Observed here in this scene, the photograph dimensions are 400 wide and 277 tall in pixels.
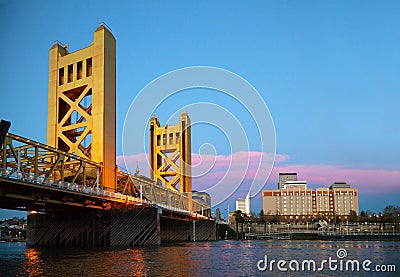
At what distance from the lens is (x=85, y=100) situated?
235ft

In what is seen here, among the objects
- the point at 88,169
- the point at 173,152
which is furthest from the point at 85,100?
the point at 173,152

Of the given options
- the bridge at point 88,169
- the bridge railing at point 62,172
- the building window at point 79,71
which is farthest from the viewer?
the building window at point 79,71

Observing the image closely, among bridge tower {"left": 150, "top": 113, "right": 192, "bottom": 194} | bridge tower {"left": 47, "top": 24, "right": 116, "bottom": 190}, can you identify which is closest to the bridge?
bridge tower {"left": 47, "top": 24, "right": 116, "bottom": 190}

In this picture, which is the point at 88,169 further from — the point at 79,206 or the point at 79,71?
the point at 79,71

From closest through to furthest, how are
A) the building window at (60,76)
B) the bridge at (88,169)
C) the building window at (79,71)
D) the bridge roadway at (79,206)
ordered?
the bridge roadway at (79,206), the bridge at (88,169), the building window at (79,71), the building window at (60,76)

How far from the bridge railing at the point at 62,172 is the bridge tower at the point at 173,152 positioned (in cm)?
2226

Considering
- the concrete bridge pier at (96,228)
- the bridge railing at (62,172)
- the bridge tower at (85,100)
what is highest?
the bridge tower at (85,100)

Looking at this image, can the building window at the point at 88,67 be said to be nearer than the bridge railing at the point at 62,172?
No

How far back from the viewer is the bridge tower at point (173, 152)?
117438mm

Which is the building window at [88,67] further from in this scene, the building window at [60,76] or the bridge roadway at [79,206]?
the bridge roadway at [79,206]

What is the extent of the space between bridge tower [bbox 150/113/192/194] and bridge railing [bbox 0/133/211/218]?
22260 mm

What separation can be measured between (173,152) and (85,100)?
5211 cm

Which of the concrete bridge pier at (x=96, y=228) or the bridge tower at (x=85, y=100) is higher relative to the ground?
the bridge tower at (x=85, y=100)

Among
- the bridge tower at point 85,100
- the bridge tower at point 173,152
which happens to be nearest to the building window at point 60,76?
the bridge tower at point 85,100
